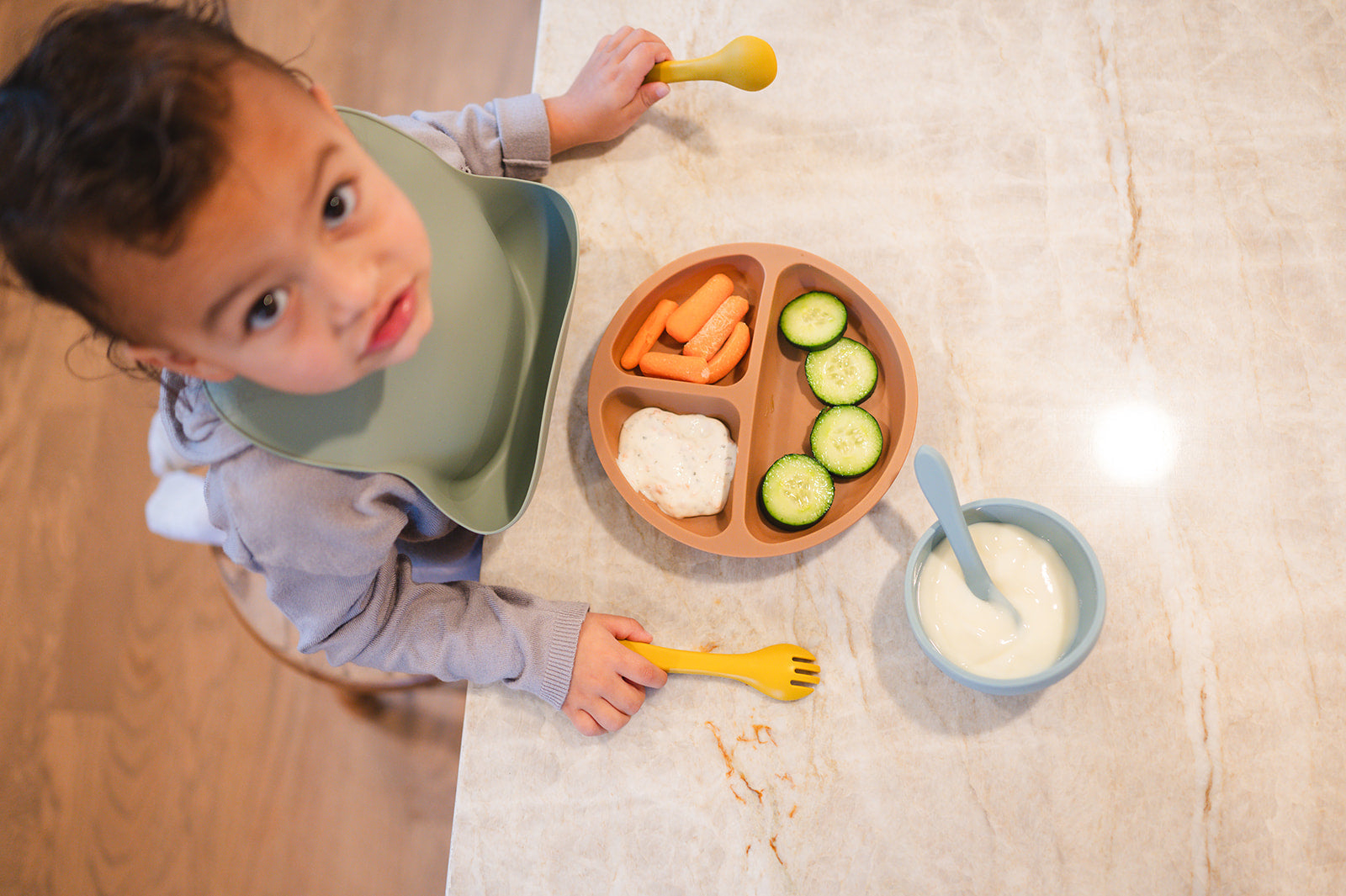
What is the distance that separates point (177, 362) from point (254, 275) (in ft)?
0.41

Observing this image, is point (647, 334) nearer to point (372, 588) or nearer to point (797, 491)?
point (797, 491)

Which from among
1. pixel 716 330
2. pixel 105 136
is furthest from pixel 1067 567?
pixel 105 136

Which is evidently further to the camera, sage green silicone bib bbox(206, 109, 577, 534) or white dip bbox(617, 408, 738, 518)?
Result: white dip bbox(617, 408, 738, 518)

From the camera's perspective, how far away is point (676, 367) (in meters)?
0.87

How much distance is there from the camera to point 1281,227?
88cm

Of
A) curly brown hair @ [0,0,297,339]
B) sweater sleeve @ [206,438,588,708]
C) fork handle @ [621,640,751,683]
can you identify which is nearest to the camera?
curly brown hair @ [0,0,297,339]

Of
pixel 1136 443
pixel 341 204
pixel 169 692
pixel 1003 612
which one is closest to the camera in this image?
pixel 341 204

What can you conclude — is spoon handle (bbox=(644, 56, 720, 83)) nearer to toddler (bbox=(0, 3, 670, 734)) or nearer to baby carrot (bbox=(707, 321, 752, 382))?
baby carrot (bbox=(707, 321, 752, 382))

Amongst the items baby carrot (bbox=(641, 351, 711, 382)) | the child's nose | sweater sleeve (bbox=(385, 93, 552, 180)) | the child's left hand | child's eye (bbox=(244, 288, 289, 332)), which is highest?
the child's left hand

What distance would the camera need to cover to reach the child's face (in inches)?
20.4

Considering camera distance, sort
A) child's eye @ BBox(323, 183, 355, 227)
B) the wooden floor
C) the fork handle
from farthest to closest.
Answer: the wooden floor
the fork handle
child's eye @ BBox(323, 183, 355, 227)

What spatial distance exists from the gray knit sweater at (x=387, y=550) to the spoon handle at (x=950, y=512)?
0.39 meters

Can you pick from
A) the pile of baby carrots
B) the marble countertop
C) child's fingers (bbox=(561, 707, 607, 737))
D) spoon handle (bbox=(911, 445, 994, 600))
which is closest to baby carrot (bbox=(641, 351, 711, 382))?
the pile of baby carrots

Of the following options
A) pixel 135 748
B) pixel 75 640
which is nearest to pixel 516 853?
pixel 135 748
